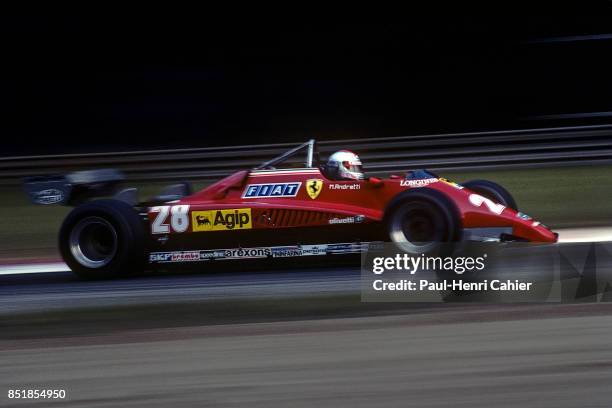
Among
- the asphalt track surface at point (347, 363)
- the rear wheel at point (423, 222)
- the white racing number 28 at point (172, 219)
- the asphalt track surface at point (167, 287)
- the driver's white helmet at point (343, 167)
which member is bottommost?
the asphalt track surface at point (347, 363)

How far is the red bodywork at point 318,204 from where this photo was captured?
27.5 feet

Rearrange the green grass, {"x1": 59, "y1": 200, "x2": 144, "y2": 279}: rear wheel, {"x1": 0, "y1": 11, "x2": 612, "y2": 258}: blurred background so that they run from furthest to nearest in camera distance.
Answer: {"x1": 0, "y1": 11, "x2": 612, "y2": 258}: blurred background < the green grass < {"x1": 59, "y1": 200, "x2": 144, "y2": 279}: rear wheel

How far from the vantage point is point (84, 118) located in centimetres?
2102

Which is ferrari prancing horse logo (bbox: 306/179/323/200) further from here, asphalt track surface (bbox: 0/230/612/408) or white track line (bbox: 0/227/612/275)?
white track line (bbox: 0/227/612/275)

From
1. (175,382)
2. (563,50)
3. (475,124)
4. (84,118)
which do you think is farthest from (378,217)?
(84,118)

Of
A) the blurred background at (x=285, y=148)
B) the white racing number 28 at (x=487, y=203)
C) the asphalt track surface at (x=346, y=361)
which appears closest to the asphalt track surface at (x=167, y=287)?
the blurred background at (x=285, y=148)

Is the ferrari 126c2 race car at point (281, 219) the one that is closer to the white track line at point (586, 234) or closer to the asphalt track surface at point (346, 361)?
the white track line at point (586, 234)

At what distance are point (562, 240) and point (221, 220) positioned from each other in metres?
3.54

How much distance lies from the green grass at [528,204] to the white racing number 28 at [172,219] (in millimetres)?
2629

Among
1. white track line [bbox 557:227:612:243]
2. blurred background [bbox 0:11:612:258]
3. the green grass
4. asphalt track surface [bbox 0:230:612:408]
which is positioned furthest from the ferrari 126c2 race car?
blurred background [bbox 0:11:612:258]

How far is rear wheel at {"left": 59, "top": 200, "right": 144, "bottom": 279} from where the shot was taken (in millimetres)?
8930

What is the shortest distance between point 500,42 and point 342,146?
5653mm

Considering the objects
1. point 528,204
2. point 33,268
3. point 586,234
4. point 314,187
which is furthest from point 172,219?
point 528,204

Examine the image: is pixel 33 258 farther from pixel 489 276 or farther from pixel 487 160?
pixel 487 160
